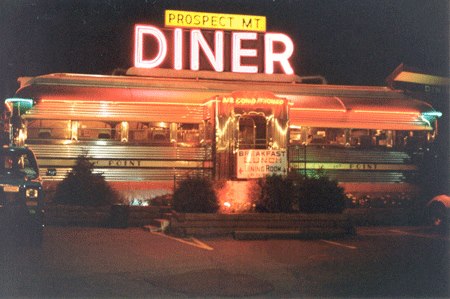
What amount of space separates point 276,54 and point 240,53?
4.65 feet

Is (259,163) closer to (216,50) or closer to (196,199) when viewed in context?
(196,199)

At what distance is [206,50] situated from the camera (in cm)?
2370

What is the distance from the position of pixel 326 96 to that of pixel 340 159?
2593mm

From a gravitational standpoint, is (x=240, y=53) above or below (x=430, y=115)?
above

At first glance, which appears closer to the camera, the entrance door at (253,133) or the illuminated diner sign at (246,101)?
the illuminated diner sign at (246,101)

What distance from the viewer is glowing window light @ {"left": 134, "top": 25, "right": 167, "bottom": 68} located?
23.1 m

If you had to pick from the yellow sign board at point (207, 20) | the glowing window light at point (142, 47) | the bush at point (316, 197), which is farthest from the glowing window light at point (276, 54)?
the bush at point (316, 197)

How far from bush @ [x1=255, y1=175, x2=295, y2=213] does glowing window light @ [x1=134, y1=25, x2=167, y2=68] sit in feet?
27.4

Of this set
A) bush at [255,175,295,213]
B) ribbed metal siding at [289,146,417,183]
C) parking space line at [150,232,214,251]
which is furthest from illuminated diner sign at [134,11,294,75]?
parking space line at [150,232,214,251]

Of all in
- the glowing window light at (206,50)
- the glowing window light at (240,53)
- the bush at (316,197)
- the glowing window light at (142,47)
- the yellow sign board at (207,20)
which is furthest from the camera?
the yellow sign board at (207,20)

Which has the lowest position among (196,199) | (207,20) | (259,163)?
(196,199)

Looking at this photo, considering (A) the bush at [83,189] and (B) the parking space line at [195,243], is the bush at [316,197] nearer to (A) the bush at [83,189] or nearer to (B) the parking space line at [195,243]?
(B) the parking space line at [195,243]

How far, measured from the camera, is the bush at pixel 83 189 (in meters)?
18.4

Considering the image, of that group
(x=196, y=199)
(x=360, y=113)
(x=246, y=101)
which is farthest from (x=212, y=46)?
(x=196, y=199)
